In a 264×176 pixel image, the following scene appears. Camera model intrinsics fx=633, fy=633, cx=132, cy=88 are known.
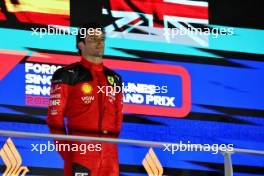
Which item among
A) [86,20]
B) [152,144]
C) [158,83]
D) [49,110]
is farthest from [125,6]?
[152,144]

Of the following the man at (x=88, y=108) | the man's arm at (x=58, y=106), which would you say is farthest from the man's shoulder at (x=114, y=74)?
the man's arm at (x=58, y=106)

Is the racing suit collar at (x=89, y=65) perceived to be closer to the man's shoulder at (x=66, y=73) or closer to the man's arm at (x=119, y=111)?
the man's shoulder at (x=66, y=73)

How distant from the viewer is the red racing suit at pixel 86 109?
355cm

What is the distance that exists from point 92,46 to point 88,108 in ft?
1.28

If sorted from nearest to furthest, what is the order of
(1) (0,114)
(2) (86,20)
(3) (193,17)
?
(1) (0,114)
(2) (86,20)
(3) (193,17)

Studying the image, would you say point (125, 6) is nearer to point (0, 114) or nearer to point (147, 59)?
point (147, 59)

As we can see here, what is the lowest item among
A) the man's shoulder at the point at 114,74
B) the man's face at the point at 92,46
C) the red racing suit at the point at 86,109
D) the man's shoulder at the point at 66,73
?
the red racing suit at the point at 86,109

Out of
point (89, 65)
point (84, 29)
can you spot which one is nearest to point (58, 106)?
point (89, 65)

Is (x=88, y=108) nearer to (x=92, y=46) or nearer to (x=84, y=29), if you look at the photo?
(x=92, y=46)

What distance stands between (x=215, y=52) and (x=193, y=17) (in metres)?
0.27

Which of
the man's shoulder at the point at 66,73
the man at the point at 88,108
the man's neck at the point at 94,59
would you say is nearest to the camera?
the man at the point at 88,108

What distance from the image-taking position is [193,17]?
4.12 metres

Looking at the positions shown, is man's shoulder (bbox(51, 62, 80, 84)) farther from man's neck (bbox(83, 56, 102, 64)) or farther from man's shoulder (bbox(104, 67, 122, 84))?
man's shoulder (bbox(104, 67, 122, 84))

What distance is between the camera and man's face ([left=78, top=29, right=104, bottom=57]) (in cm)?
376
